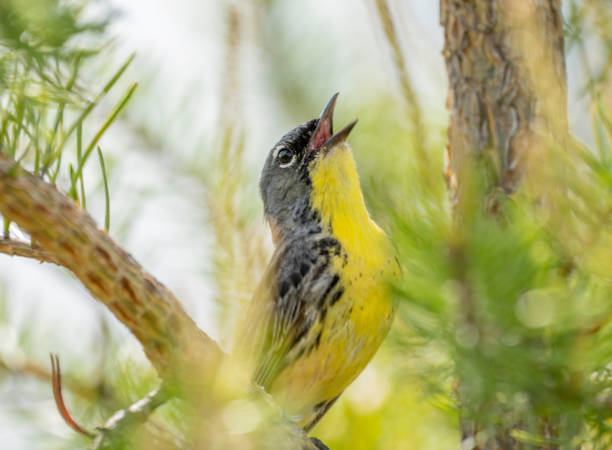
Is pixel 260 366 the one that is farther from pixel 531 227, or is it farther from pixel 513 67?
pixel 531 227

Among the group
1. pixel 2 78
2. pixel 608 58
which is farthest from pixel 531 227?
pixel 608 58

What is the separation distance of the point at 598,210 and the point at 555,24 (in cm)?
155

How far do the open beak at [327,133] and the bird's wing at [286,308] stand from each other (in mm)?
554

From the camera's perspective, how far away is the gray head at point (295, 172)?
3178 mm

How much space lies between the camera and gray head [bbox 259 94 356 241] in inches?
125

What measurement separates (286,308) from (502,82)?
1223mm

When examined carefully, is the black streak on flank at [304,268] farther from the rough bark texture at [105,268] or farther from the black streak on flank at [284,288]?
the rough bark texture at [105,268]

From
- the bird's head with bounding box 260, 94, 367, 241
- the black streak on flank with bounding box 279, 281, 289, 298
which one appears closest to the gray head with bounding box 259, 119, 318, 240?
the bird's head with bounding box 260, 94, 367, 241

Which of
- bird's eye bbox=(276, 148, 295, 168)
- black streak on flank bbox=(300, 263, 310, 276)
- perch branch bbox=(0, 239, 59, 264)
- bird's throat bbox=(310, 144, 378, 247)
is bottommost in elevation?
perch branch bbox=(0, 239, 59, 264)

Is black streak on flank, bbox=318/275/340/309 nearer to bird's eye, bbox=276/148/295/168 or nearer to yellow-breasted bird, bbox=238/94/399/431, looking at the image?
yellow-breasted bird, bbox=238/94/399/431

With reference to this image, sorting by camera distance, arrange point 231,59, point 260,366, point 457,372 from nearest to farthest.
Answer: point 457,372
point 231,59
point 260,366

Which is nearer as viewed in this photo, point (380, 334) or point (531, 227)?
point (531, 227)

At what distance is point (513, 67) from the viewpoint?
2.29 meters

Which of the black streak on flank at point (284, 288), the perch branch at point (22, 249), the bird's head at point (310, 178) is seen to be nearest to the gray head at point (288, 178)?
the bird's head at point (310, 178)
